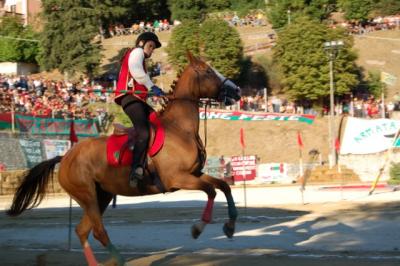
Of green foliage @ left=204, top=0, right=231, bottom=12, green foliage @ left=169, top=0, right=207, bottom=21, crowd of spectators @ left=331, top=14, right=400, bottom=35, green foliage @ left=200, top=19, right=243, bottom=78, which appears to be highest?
green foliage @ left=204, top=0, right=231, bottom=12

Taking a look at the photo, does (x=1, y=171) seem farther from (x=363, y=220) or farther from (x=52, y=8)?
(x=52, y=8)

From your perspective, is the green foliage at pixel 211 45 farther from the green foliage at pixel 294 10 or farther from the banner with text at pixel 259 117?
the green foliage at pixel 294 10

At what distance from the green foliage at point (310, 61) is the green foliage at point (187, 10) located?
3875 cm

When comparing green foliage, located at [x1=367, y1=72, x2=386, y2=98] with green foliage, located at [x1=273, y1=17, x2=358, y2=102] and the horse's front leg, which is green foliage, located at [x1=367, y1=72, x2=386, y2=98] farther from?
the horse's front leg

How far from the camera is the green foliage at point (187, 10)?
109000 millimetres

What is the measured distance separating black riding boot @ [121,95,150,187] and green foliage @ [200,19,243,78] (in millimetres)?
61455

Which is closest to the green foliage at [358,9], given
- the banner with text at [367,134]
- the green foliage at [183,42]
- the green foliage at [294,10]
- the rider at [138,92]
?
the green foliage at [294,10]

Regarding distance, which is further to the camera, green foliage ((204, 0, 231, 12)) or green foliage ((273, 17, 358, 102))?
green foliage ((204, 0, 231, 12))

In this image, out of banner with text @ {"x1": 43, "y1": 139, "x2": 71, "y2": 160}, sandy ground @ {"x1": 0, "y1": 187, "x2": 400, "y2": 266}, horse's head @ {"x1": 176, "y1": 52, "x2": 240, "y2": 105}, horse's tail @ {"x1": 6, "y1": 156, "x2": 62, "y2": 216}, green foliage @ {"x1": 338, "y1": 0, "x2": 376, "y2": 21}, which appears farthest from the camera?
green foliage @ {"x1": 338, "y1": 0, "x2": 376, "y2": 21}

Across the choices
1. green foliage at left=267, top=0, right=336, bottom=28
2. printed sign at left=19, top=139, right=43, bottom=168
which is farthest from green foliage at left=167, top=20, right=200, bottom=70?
printed sign at left=19, top=139, right=43, bottom=168

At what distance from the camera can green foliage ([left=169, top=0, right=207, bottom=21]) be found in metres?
109

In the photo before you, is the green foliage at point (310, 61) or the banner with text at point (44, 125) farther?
the green foliage at point (310, 61)

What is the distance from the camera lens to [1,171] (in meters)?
33.0

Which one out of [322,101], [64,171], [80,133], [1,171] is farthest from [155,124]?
[322,101]
